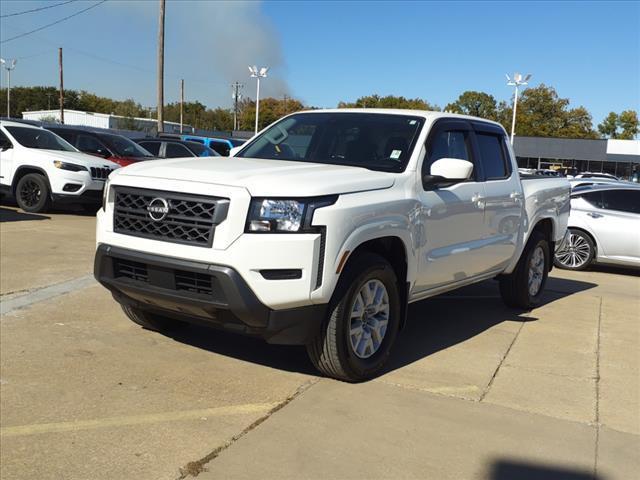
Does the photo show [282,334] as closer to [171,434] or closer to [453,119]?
[171,434]

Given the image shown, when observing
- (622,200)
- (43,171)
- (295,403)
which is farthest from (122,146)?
(295,403)

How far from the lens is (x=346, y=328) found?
4.21 m

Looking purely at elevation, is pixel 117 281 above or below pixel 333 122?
below

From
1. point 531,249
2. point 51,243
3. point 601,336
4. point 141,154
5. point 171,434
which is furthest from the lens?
point 141,154

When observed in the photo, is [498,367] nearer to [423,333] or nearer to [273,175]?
[423,333]

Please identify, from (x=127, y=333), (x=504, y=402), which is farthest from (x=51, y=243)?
(x=504, y=402)

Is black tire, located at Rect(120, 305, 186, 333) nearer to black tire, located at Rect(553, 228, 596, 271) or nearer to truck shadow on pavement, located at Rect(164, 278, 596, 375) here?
truck shadow on pavement, located at Rect(164, 278, 596, 375)

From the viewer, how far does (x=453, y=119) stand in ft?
18.5

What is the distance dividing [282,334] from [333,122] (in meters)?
2.22

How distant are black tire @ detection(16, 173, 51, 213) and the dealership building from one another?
5679 centimetres

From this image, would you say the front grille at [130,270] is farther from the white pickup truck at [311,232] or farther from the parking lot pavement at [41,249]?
the parking lot pavement at [41,249]

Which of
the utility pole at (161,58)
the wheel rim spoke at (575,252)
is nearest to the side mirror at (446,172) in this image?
the wheel rim spoke at (575,252)

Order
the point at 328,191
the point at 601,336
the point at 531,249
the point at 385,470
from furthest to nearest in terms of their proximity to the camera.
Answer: the point at 531,249 → the point at 601,336 → the point at 328,191 → the point at 385,470

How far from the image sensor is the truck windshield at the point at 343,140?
4.98m
